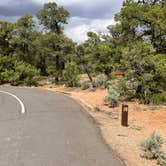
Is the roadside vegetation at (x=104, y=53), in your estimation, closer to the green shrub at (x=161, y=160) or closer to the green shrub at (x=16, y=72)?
the green shrub at (x=16, y=72)

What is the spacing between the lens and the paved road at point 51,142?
25.5ft

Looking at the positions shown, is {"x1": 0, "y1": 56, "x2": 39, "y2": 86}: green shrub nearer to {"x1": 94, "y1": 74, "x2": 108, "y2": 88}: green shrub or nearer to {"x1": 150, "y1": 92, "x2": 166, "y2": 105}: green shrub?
{"x1": 94, "y1": 74, "x2": 108, "y2": 88}: green shrub

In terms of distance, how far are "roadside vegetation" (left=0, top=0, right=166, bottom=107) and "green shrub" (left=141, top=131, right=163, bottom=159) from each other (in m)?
9.95

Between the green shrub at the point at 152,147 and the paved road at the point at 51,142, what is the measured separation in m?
1.03

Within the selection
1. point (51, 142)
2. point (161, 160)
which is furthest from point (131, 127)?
point (161, 160)

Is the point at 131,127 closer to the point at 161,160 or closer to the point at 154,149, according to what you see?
the point at 154,149

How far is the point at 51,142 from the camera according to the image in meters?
9.62

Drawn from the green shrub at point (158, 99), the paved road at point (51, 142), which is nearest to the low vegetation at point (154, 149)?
the paved road at point (51, 142)

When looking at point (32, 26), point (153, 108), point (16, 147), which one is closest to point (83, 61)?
point (32, 26)

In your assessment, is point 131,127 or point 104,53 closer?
point 131,127

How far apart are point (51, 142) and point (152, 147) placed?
114 inches

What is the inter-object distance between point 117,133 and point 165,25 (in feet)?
A: 35.7

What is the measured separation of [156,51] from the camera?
21781 millimetres

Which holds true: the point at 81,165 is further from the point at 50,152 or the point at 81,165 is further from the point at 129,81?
the point at 129,81
